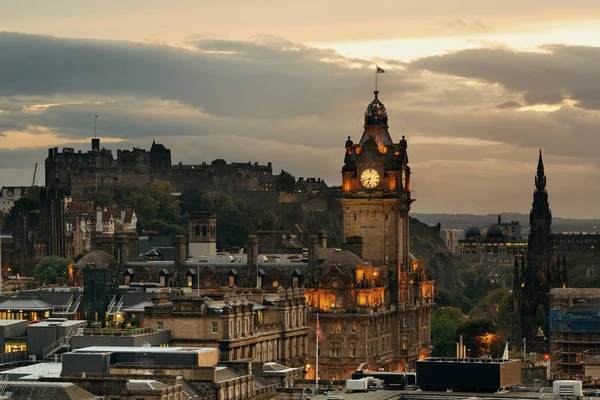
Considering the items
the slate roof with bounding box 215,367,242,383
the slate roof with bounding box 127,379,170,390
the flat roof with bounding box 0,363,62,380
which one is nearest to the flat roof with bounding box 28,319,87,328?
the flat roof with bounding box 0,363,62,380

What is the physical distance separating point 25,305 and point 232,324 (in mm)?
27791

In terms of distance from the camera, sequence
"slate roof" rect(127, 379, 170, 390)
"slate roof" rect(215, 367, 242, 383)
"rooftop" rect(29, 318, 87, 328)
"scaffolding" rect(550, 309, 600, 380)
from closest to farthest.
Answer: "slate roof" rect(127, 379, 170, 390), "slate roof" rect(215, 367, 242, 383), "rooftop" rect(29, 318, 87, 328), "scaffolding" rect(550, 309, 600, 380)

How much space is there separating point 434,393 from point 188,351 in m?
28.0

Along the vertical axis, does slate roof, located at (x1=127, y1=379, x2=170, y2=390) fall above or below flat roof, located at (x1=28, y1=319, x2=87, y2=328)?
below

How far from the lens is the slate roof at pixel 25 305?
192 meters

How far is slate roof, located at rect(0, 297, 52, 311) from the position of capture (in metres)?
192

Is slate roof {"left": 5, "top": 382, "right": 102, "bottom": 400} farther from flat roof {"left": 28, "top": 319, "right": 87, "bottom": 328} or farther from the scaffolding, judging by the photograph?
the scaffolding

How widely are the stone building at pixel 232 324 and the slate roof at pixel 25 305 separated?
14845 millimetres

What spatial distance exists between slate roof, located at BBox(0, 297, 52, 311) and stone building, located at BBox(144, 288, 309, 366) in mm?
14845

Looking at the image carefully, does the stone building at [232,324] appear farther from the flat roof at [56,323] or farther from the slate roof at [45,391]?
the slate roof at [45,391]

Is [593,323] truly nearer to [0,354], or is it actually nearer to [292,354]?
[292,354]

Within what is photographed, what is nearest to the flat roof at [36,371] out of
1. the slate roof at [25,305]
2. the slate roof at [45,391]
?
the slate roof at [45,391]

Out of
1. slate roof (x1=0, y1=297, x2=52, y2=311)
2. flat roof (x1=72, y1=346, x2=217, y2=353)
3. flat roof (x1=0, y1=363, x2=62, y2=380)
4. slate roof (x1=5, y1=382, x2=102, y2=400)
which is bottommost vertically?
slate roof (x1=5, y1=382, x2=102, y2=400)

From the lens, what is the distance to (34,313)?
190750 millimetres
